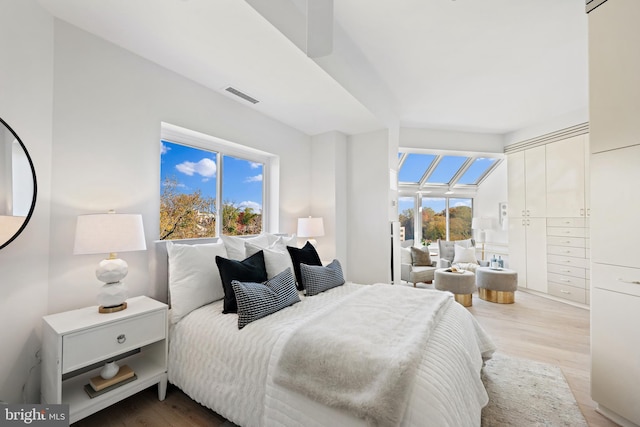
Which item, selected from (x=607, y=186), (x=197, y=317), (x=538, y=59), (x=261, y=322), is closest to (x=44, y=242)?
(x=197, y=317)

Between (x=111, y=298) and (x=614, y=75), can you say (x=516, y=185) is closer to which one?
(x=614, y=75)

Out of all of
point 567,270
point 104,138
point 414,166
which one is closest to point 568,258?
point 567,270

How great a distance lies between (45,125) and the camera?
170 cm

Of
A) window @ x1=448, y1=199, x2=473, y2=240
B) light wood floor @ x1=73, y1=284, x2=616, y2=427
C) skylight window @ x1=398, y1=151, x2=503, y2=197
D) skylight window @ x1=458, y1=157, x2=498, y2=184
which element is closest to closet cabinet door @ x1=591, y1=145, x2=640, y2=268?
light wood floor @ x1=73, y1=284, x2=616, y2=427

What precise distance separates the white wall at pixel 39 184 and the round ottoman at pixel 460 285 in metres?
4.20

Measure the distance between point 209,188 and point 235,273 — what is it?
1266mm

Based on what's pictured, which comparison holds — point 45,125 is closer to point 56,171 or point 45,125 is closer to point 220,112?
point 56,171

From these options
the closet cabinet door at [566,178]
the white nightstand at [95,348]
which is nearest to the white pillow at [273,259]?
the white nightstand at [95,348]

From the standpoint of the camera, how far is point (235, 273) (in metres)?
1.98

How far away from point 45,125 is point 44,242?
73 centimetres

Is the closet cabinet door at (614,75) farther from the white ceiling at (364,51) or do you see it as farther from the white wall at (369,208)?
the white wall at (369,208)

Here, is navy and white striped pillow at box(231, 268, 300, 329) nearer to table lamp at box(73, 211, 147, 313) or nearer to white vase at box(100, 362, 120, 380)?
table lamp at box(73, 211, 147, 313)

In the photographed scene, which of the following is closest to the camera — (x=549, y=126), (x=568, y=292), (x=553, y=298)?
(x=568, y=292)

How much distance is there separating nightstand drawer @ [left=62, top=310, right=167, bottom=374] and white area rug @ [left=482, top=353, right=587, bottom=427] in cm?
217
